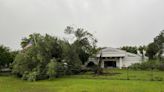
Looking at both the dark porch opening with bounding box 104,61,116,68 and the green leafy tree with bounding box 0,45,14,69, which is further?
the dark porch opening with bounding box 104,61,116,68

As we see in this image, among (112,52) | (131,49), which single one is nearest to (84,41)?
(112,52)

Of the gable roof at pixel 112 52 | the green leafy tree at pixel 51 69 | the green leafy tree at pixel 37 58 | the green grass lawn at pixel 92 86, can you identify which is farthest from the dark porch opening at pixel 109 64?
the green grass lawn at pixel 92 86

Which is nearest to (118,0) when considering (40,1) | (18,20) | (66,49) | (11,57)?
(40,1)

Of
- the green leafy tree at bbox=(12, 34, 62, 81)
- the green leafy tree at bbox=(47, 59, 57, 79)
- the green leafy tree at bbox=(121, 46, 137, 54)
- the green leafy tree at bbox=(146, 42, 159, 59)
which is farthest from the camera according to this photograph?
the green leafy tree at bbox=(121, 46, 137, 54)

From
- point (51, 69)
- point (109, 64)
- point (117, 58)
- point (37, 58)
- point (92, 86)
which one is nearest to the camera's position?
point (92, 86)

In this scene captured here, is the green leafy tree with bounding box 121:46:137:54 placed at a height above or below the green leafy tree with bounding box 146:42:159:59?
above

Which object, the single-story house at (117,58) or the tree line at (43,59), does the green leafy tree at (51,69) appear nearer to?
the tree line at (43,59)

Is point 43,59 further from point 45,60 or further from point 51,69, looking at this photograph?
point 51,69

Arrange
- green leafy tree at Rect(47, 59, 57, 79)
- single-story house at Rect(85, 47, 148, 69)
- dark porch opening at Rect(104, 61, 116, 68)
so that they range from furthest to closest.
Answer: dark porch opening at Rect(104, 61, 116, 68) → single-story house at Rect(85, 47, 148, 69) → green leafy tree at Rect(47, 59, 57, 79)

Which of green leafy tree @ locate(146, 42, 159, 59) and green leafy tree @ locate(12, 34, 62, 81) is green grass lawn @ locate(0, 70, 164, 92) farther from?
green leafy tree @ locate(146, 42, 159, 59)

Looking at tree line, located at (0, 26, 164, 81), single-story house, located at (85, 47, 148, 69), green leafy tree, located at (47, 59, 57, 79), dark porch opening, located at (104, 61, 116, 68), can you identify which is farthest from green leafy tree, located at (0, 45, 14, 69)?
dark porch opening, located at (104, 61, 116, 68)

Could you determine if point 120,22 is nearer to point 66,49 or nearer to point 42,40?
point 66,49

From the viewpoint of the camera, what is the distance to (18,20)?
93.9ft

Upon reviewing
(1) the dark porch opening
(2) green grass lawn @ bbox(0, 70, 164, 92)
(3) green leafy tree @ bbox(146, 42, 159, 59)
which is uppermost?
(3) green leafy tree @ bbox(146, 42, 159, 59)
